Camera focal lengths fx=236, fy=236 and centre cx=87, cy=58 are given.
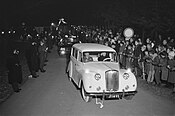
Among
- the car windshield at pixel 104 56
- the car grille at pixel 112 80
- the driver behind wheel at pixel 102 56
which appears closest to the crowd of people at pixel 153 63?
the car windshield at pixel 104 56

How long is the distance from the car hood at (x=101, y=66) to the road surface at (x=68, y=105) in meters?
1.30

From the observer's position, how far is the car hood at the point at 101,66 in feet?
30.5

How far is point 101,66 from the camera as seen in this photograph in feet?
31.5

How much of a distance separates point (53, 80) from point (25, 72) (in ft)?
9.77

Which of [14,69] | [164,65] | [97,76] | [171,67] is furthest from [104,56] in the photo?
[14,69]

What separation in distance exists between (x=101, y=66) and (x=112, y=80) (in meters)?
0.91

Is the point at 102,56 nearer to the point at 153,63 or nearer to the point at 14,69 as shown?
the point at 153,63

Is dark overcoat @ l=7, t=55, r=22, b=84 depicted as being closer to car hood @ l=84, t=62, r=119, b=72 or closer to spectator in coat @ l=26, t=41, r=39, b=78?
spectator in coat @ l=26, t=41, r=39, b=78

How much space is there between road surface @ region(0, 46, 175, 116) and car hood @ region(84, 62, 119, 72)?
130 centimetres

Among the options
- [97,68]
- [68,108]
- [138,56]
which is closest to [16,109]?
[68,108]

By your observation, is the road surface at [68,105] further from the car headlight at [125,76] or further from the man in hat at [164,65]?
the man in hat at [164,65]

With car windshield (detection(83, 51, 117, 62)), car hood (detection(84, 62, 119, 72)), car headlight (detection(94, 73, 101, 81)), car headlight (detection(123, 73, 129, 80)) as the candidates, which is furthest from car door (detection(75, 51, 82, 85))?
car headlight (detection(123, 73, 129, 80))

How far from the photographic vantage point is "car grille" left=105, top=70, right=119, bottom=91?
29.2ft

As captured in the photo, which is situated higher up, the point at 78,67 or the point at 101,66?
the point at 101,66
